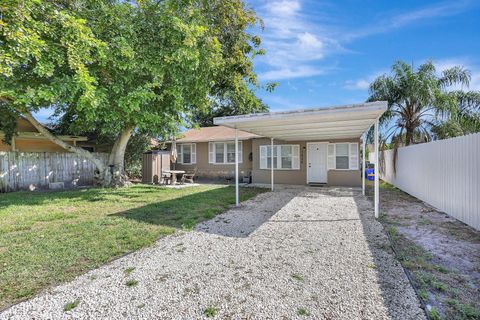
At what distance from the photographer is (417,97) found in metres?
12.4

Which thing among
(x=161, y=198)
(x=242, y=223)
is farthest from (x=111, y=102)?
(x=242, y=223)

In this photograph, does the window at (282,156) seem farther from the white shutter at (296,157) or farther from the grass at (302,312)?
the grass at (302,312)

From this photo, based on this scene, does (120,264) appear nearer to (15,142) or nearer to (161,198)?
(161,198)

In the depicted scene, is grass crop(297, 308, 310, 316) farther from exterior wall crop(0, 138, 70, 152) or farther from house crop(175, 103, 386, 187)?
exterior wall crop(0, 138, 70, 152)

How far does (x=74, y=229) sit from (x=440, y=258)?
23.3 ft

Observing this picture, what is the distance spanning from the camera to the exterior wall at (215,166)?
16.8m

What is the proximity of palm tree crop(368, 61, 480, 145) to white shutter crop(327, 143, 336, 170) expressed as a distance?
8.60ft

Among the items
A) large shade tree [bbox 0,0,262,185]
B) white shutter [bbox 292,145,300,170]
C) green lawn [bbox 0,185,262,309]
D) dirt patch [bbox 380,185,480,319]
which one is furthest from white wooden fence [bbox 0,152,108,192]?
dirt patch [bbox 380,185,480,319]

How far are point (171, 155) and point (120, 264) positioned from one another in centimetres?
1279

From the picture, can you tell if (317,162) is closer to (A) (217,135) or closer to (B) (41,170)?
(A) (217,135)

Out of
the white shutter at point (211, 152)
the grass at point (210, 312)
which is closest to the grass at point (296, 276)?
the grass at point (210, 312)

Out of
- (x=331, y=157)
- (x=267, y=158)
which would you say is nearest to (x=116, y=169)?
(x=267, y=158)

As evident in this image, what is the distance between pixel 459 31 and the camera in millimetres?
10930

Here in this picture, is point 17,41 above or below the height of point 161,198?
above
